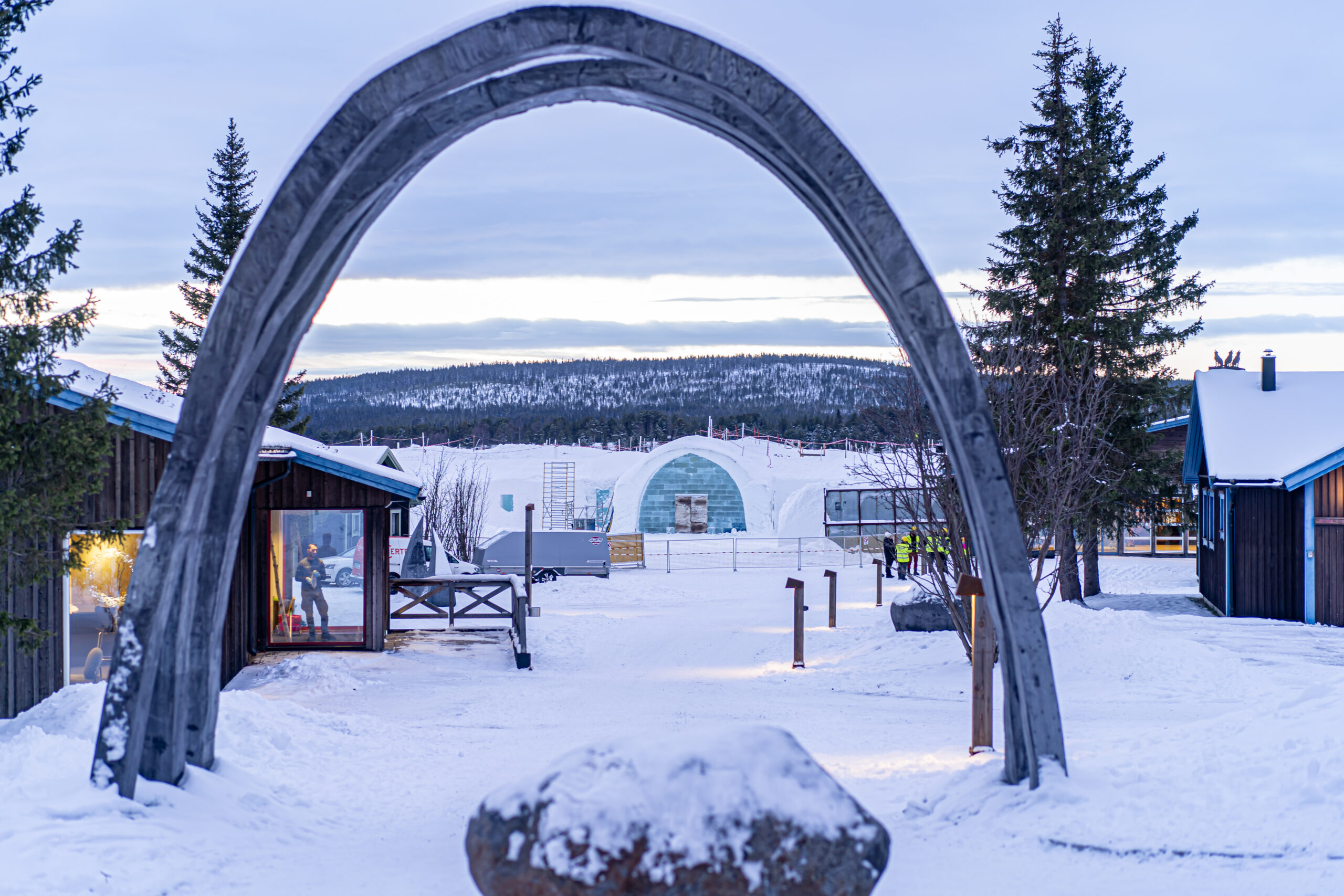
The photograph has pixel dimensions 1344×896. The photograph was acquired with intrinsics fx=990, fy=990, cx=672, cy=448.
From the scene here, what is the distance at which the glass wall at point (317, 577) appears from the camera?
1505 cm

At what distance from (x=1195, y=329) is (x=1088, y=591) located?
6.51m

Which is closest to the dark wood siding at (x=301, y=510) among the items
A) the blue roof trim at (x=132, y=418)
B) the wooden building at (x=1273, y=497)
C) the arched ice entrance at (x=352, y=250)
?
the blue roof trim at (x=132, y=418)

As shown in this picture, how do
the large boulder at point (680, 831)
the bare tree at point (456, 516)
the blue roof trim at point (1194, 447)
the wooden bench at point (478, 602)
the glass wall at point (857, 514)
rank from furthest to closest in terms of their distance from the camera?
1. the glass wall at point (857, 514)
2. the bare tree at point (456, 516)
3. the blue roof trim at point (1194, 447)
4. the wooden bench at point (478, 602)
5. the large boulder at point (680, 831)

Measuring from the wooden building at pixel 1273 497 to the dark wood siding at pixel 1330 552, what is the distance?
0.5 inches

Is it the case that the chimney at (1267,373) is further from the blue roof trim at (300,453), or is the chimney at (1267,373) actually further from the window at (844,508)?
the blue roof trim at (300,453)

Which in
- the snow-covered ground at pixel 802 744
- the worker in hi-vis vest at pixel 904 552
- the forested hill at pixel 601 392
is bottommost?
the snow-covered ground at pixel 802 744

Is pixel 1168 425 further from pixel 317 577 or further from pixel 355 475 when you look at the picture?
pixel 317 577

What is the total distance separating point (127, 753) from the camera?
19.5 ft

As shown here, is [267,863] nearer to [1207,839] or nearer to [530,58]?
[530,58]

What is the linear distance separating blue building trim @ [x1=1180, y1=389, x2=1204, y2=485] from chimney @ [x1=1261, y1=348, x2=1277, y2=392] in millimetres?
1488

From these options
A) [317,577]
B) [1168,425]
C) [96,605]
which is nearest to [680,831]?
[96,605]

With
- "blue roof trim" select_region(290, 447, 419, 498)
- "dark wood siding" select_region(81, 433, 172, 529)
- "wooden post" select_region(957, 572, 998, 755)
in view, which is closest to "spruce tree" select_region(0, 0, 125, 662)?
"dark wood siding" select_region(81, 433, 172, 529)

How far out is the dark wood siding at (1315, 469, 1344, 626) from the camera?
18172mm

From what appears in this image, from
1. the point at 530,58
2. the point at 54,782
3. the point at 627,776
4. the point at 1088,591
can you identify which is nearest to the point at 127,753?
the point at 54,782
